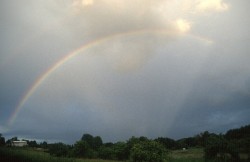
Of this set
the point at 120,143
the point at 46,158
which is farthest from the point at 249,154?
the point at 46,158

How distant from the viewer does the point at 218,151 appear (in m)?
66.2

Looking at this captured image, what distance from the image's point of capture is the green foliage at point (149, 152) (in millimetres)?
47531

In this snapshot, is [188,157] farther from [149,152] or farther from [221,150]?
[149,152]

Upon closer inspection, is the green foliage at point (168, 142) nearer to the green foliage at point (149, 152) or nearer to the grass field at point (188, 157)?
the grass field at point (188, 157)

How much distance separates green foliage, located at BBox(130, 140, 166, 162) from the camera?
156ft

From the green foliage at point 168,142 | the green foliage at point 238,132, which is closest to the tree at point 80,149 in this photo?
the green foliage at point 238,132

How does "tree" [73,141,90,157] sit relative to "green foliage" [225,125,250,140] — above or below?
below

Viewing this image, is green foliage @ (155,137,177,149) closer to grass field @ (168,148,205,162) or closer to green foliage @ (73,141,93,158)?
grass field @ (168,148,205,162)

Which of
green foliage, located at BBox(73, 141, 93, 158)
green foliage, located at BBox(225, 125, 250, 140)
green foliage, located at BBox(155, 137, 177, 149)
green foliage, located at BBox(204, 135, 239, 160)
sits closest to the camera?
green foliage, located at BBox(204, 135, 239, 160)

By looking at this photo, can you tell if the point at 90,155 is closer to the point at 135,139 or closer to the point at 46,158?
the point at 135,139

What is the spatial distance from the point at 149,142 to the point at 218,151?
23429 millimetres

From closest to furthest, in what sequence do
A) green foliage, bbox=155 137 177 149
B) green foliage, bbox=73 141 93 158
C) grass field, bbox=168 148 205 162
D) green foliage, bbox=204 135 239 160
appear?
green foliage, bbox=204 135 239 160, grass field, bbox=168 148 205 162, green foliage, bbox=73 141 93 158, green foliage, bbox=155 137 177 149

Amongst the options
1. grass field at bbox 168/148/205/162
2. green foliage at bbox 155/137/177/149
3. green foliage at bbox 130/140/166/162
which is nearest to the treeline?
green foliage at bbox 130/140/166/162

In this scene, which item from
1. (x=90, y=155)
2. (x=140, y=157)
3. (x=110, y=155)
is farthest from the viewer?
(x=110, y=155)
